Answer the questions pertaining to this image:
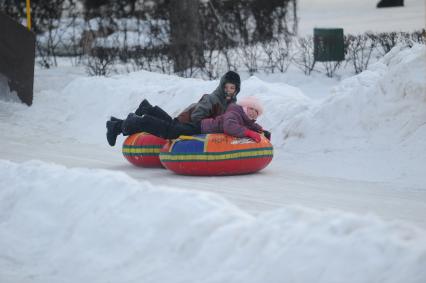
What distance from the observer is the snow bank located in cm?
495

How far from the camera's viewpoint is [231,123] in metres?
10.3

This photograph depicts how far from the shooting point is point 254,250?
539cm

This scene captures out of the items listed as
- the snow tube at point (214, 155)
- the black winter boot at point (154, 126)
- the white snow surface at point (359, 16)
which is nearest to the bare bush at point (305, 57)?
the white snow surface at point (359, 16)

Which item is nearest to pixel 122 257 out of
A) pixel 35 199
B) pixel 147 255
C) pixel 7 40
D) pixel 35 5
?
pixel 147 255

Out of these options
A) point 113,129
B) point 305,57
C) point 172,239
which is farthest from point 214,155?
point 305,57

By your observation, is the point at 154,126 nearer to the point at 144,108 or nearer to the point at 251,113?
the point at 144,108

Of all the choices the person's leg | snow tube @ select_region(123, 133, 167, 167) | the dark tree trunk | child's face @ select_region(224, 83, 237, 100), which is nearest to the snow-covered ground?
snow tube @ select_region(123, 133, 167, 167)

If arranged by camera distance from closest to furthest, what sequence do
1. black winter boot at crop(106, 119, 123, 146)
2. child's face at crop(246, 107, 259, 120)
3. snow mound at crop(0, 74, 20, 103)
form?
child's face at crop(246, 107, 259, 120), black winter boot at crop(106, 119, 123, 146), snow mound at crop(0, 74, 20, 103)

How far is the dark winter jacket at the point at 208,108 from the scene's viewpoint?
1070 cm

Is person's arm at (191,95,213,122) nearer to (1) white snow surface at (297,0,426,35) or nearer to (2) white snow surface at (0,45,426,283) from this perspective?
(2) white snow surface at (0,45,426,283)

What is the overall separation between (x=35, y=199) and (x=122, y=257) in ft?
5.83

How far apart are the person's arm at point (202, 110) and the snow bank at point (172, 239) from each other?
291 centimetres

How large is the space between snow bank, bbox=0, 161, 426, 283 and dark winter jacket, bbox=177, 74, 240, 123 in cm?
294

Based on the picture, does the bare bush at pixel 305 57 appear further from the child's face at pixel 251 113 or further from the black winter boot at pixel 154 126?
the black winter boot at pixel 154 126
